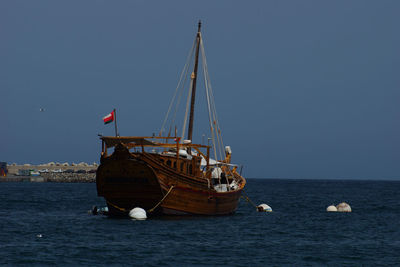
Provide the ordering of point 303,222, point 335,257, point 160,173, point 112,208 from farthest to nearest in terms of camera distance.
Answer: point 303,222 → point 112,208 → point 160,173 → point 335,257

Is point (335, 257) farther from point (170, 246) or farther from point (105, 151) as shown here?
point (105, 151)

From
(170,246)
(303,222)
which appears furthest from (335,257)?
(303,222)

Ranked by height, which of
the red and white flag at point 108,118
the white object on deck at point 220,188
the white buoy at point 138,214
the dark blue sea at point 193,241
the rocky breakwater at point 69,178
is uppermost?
the red and white flag at point 108,118

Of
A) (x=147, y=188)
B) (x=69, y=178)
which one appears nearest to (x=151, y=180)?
(x=147, y=188)

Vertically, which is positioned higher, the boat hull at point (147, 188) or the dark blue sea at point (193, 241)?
the boat hull at point (147, 188)

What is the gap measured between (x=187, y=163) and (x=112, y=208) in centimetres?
645

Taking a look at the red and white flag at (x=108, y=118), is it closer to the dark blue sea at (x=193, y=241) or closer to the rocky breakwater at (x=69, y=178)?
the dark blue sea at (x=193, y=241)

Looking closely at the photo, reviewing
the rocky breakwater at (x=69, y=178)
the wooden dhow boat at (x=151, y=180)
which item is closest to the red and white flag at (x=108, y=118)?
the wooden dhow boat at (x=151, y=180)

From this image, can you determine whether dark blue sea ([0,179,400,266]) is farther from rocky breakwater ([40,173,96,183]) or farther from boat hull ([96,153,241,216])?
rocky breakwater ([40,173,96,183])

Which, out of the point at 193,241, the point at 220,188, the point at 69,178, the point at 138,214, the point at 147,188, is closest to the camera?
the point at 193,241

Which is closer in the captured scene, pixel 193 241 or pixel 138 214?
pixel 193 241

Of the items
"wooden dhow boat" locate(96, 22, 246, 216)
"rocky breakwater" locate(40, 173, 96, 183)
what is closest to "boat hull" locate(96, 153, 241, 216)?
"wooden dhow boat" locate(96, 22, 246, 216)

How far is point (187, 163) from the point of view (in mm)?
43969

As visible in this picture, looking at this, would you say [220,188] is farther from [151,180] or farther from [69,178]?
[69,178]
